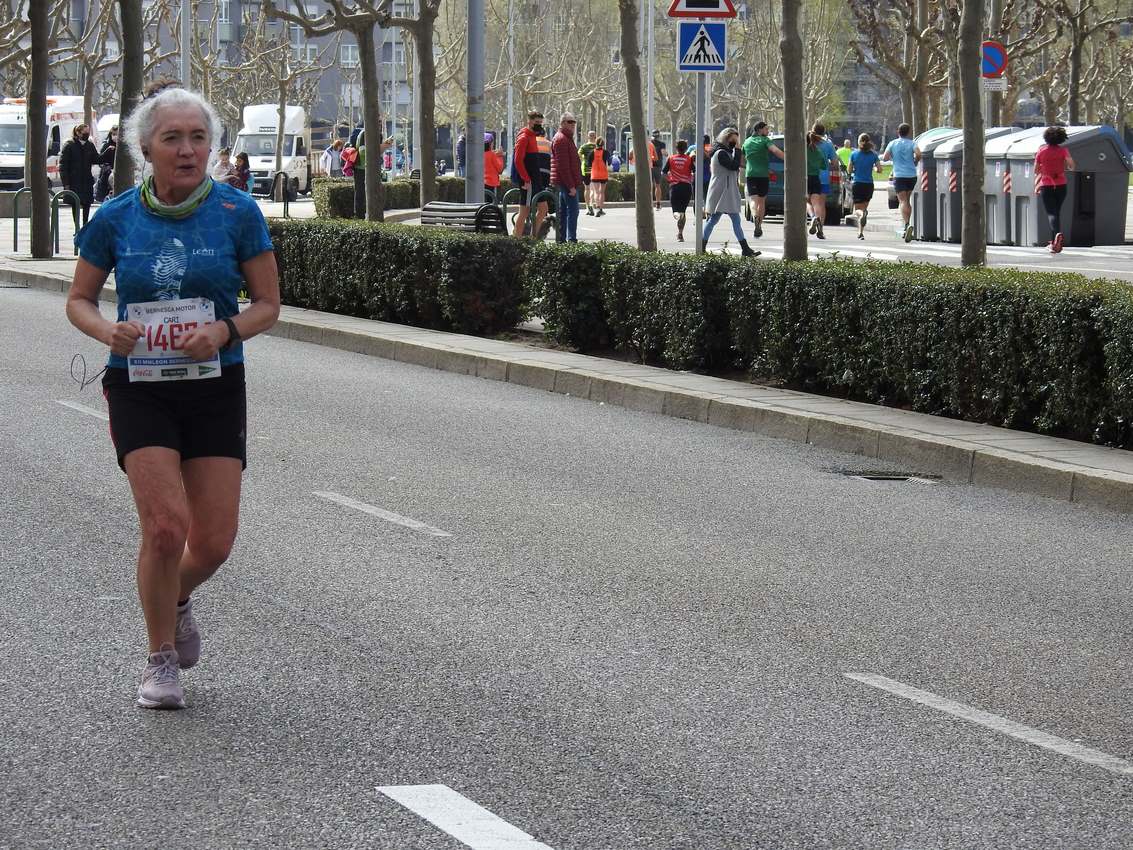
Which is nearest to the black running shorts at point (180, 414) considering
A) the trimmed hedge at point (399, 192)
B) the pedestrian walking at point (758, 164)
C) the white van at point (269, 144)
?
the trimmed hedge at point (399, 192)

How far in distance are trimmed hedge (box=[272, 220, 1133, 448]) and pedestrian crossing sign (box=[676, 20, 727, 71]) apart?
237 cm

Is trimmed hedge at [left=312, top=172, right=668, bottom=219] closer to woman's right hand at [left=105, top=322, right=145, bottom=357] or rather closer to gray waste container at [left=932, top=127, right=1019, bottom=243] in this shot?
gray waste container at [left=932, top=127, right=1019, bottom=243]

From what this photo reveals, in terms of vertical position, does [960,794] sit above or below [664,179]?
below

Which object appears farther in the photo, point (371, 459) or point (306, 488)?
point (371, 459)

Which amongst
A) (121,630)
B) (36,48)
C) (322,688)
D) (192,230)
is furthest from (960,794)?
(36,48)

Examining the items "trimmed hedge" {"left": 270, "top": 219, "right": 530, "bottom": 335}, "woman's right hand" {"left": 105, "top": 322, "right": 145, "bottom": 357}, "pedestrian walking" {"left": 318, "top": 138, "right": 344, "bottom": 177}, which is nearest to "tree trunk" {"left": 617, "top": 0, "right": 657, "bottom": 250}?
"trimmed hedge" {"left": 270, "top": 219, "right": 530, "bottom": 335}

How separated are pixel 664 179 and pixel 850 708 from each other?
149ft

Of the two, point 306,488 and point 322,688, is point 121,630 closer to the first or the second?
point 322,688

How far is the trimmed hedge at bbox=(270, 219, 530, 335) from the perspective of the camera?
16.6 metres

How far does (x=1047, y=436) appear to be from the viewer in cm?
1061

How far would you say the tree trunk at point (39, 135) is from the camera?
26.1 metres

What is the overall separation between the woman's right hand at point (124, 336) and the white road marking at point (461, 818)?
4.45ft

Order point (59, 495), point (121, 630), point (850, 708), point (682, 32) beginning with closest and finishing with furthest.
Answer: point (850, 708) < point (121, 630) < point (59, 495) < point (682, 32)

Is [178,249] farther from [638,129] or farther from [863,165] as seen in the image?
[863,165]
